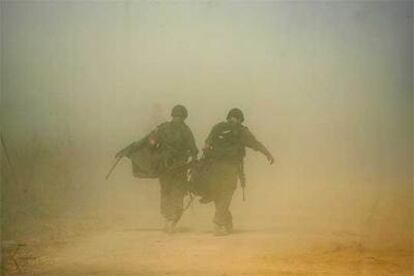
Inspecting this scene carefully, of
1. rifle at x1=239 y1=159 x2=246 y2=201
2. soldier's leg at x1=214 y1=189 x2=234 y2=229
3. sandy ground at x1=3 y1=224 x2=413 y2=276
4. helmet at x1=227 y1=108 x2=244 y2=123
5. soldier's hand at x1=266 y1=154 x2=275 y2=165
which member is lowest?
sandy ground at x1=3 y1=224 x2=413 y2=276

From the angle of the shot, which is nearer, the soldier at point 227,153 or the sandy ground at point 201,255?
the sandy ground at point 201,255

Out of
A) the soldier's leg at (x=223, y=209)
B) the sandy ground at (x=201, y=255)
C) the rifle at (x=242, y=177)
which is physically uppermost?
the rifle at (x=242, y=177)

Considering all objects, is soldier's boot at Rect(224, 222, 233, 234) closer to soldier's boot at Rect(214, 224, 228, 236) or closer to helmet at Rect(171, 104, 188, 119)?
soldier's boot at Rect(214, 224, 228, 236)

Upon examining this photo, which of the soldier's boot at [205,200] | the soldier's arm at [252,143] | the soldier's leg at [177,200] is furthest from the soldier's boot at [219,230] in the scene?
the soldier's arm at [252,143]

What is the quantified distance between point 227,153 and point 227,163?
80mm

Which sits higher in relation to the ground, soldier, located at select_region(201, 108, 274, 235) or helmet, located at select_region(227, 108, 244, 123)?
helmet, located at select_region(227, 108, 244, 123)

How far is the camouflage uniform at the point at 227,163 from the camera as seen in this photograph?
6.01 meters

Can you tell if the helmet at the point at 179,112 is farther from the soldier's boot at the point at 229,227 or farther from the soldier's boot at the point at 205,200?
the soldier's boot at the point at 229,227

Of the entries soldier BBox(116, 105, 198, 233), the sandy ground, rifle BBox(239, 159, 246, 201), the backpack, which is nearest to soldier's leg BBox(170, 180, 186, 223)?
soldier BBox(116, 105, 198, 233)

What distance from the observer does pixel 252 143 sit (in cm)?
605

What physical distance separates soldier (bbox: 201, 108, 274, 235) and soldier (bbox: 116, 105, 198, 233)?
0.16 meters

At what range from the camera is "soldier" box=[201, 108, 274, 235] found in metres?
6.02

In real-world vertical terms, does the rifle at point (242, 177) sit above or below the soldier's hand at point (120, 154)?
below

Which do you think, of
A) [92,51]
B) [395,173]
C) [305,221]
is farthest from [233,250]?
[92,51]
